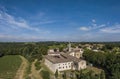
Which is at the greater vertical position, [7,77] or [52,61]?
[52,61]

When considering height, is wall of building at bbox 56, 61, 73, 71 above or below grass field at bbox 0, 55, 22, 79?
above

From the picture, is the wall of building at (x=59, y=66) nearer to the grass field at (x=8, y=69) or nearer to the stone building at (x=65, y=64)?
the stone building at (x=65, y=64)

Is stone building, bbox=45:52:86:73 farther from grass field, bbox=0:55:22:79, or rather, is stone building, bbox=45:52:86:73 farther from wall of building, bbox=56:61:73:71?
grass field, bbox=0:55:22:79

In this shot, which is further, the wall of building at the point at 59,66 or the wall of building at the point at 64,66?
the wall of building at the point at 64,66

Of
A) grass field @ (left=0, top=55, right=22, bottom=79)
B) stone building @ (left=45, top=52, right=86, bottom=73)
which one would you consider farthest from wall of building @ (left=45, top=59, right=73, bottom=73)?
grass field @ (left=0, top=55, right=22, bottom=79)

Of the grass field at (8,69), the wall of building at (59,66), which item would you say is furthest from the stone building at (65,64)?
the grass field at (8,69)

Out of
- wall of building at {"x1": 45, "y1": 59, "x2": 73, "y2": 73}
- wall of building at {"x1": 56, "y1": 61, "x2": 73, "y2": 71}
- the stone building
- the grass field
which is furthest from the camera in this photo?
wall of building at {"x1": 56, "y1": 61, "x2": 73, "y2": 71}

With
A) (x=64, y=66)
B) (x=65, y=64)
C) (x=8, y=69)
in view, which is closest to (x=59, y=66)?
(x=64, y=66)

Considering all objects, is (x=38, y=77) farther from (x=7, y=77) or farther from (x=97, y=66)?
(x=97, y=66)

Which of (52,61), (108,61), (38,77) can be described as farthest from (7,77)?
(108,61)

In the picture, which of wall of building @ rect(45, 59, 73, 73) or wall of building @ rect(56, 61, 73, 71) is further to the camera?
wall of building @ rect(56, 61, 73, 71)

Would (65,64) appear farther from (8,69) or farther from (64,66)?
(8,69)
